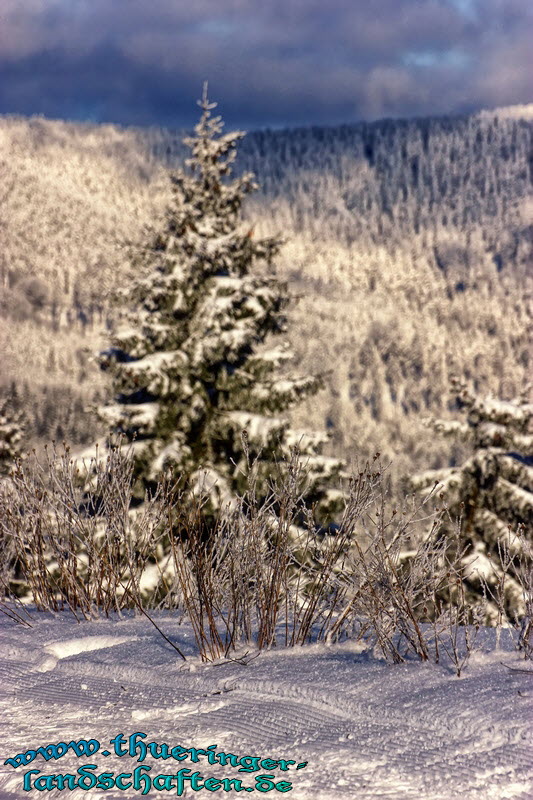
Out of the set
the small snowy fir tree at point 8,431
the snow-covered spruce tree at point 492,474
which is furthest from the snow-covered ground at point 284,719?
the small snowy fir tree at point 8,431

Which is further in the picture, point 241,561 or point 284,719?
point 241,561

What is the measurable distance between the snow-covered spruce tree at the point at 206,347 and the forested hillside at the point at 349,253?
44.0 m

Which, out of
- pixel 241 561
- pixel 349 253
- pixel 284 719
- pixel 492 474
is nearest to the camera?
pixel 284 719

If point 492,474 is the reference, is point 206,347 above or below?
above

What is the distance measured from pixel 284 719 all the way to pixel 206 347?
26.4ft

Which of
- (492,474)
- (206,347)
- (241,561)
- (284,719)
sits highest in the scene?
(206,347)

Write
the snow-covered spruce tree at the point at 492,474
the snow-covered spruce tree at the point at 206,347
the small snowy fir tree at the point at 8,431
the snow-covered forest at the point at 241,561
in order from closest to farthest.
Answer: the snow-covered forest at the point at 241,561 → the snow-covered spruce tree at the point at 206,347 → the snow-covered spruce tree at the point at 492,474 → the small snowy fir tree at the point at 8,431

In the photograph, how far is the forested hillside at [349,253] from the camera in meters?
85.4

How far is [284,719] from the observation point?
2.52 m

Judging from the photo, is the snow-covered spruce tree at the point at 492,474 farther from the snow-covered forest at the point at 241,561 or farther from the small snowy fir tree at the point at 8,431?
the small snowy fir tree at the point at 8,431

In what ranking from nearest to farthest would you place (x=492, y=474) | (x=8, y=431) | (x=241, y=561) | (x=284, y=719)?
(x=284, y=719) → (x=241, y=561) → (x=492, y=474) → (x=8, y=431)

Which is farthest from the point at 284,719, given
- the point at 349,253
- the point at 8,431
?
the point at 349,253

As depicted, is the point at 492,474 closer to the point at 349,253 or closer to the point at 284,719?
the point at 284,719

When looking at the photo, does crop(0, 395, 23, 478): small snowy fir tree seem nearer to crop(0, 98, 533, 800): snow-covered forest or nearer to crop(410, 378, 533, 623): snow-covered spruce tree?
crop(0, 98, 533, 800): snow-covered forest
